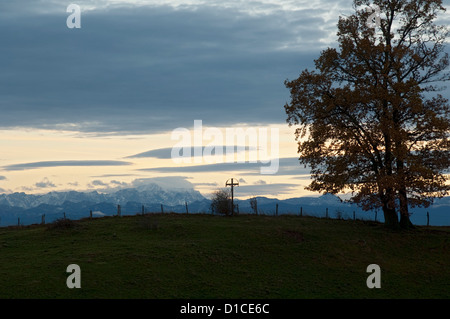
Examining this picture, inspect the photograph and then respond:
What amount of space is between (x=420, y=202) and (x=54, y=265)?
3086cm

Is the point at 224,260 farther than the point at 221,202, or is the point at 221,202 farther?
the point at 221,202

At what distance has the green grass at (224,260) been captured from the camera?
33.2 metres

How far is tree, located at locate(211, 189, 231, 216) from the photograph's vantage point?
6694 cm

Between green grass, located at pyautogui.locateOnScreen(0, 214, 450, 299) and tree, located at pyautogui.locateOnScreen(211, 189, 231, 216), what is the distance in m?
13.1

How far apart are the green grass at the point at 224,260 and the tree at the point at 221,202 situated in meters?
13.1

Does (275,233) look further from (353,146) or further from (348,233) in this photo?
(353,146)

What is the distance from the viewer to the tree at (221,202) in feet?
220

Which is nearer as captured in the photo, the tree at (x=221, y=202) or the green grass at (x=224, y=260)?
the green grass at (x=224, y=260)

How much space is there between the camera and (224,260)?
38.9 meters

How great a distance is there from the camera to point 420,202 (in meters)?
46.8

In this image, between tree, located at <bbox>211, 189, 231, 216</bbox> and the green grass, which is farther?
tree, located at <bbox>211, 189, 231, 216</bbox>

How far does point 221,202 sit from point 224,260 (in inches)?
1171
